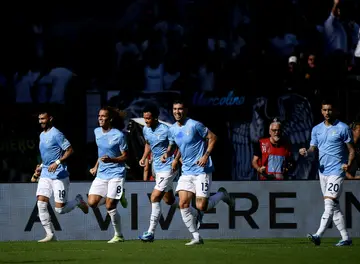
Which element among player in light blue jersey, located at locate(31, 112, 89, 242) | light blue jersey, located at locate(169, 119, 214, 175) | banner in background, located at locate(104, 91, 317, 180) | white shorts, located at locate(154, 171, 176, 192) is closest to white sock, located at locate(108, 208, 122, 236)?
white shorts, located at locate(154, 171, 176, 192)

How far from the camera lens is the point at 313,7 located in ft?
71.6

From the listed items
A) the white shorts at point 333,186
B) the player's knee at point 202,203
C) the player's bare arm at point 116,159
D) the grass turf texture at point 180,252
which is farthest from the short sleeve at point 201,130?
the white shorts at point 333,186

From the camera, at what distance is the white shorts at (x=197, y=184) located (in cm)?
1570

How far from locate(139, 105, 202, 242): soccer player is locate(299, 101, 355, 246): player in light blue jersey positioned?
207 centimetres

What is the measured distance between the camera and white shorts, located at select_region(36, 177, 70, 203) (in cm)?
1711

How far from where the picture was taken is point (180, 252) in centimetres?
1427

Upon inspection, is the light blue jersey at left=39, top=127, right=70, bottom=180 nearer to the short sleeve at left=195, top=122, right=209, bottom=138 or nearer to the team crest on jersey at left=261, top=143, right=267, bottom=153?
the short sleeve at left=195, top=122, right=209, bottom=138

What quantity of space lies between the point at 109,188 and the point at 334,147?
141 inches

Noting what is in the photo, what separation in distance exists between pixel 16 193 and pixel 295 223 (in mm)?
4786

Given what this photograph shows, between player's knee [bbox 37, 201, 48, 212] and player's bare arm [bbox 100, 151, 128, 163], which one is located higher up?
player's bare arm [bbox 100, 151, 128, 163]

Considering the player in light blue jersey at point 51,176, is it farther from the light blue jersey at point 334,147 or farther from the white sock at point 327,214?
the white sock at point 327,214

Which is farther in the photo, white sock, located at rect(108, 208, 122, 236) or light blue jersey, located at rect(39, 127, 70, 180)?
light blue jersey, located at rect(39, 127, 70, 180)

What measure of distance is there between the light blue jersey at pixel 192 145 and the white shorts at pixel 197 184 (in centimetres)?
7

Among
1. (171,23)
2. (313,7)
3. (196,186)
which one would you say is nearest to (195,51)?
(171,23)
